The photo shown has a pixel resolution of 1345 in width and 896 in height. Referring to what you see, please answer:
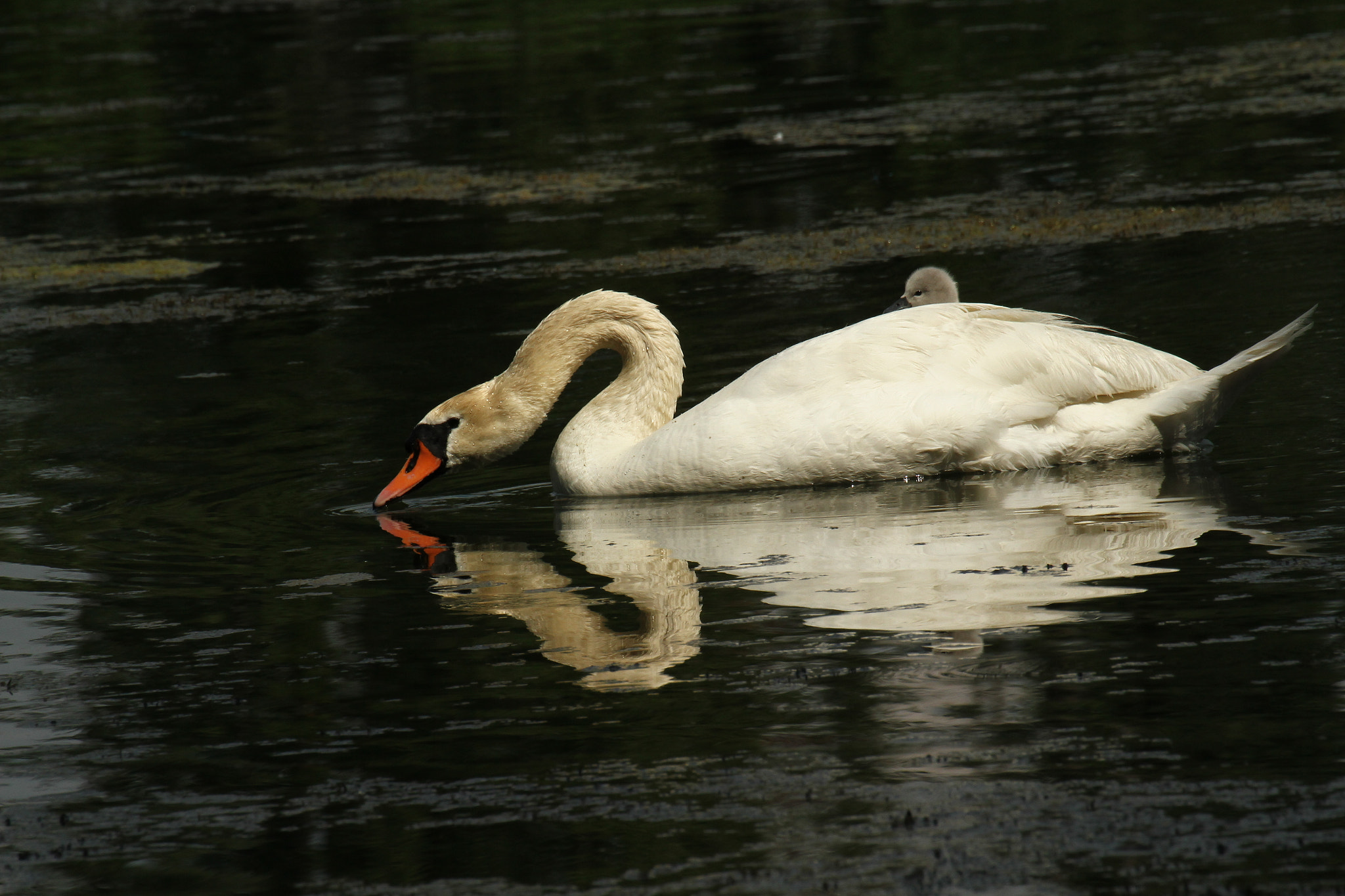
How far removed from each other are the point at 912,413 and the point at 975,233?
6504mm

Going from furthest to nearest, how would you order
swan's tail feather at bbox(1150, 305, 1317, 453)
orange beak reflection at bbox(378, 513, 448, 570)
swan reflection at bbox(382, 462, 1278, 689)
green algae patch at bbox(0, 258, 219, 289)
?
green algae patch at bbox(0, 258, 219, 289) → swan's tail feather at bbox(1150, 305, 1317, 453) → orange beak reflection at bbox(378, 513, 448, 570) → swan reflection at bbox(382, 462, 1278, 689)

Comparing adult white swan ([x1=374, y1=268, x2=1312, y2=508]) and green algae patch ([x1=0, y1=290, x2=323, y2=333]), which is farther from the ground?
adult white swan ([x1=374, y1=268, x2=1312, y2=508])

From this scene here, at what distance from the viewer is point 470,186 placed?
18.0 m

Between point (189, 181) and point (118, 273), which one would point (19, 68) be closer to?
point (189, 181)

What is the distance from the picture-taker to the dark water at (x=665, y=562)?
4.25m

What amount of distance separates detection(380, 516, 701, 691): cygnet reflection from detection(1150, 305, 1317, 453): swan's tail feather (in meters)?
2.47

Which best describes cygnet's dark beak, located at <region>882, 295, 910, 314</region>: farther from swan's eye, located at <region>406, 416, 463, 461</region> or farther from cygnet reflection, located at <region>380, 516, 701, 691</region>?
cygnet reflection, located at <region>380, 516, 701, 691</region>

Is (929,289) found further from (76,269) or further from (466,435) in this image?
(76,269)

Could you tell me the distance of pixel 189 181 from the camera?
19688 mm

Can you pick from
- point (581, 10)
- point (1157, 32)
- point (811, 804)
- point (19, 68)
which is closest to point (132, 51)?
point (19, 68)

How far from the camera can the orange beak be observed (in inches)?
329

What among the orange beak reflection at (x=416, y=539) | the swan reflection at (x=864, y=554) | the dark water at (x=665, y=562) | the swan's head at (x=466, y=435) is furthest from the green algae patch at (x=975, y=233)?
the orange beak reflection at (x=416, y=539)

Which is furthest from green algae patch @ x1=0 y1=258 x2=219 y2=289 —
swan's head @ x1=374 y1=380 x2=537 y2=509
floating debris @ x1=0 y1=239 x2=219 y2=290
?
swan's head @ x1=374 y1=380 x2=537 y2=509

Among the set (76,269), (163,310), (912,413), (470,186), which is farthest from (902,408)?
(470,186)
